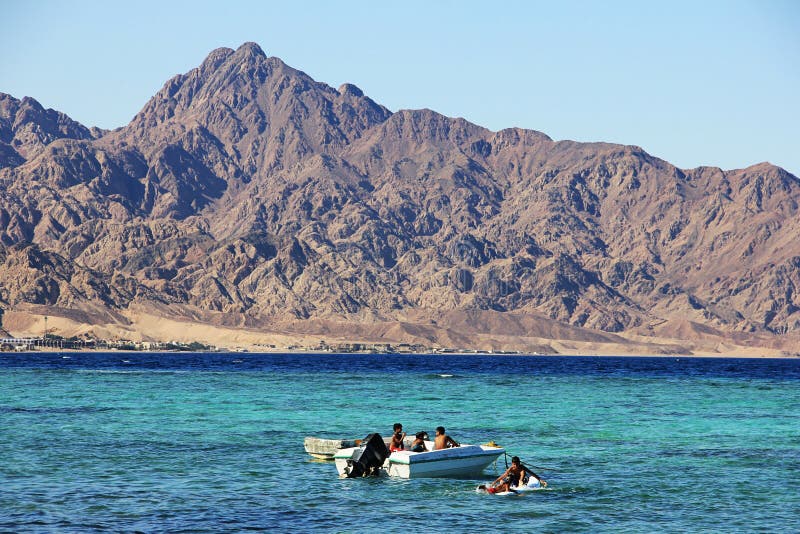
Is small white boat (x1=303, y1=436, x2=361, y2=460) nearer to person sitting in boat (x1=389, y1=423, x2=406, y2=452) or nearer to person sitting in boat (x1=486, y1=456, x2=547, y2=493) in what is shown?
person sitting in boat (x1=389, y1=423, x2=406, y2=452)

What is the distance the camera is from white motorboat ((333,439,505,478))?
5281cm

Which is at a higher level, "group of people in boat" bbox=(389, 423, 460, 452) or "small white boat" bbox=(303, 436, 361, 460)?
"group of people in boat" bbox=(389, 423, 460, 452)

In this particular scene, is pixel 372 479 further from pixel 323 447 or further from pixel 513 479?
pixel 513 479

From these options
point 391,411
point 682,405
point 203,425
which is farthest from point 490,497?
point 682,405

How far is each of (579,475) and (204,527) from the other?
21.4m

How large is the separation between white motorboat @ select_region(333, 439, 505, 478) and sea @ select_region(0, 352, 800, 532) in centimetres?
78

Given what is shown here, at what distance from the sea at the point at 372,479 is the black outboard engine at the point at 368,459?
586 millimetres

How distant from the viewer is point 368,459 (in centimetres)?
5294

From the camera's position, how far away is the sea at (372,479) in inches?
1705

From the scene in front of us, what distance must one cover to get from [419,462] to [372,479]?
2462mm

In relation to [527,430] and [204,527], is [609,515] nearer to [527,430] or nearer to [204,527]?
[204,527]

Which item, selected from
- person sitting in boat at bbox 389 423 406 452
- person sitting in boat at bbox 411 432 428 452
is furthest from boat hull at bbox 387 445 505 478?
person sitting in boat at bbox 389 423 406 452

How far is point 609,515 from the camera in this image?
44594 millimetres

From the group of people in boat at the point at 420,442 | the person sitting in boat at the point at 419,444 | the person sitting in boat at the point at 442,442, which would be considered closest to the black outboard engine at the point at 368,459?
the group of people in boat at the point at 420,442
